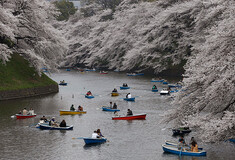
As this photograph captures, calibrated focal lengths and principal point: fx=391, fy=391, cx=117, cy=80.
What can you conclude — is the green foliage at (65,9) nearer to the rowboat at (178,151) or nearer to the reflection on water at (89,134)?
the reflection on water at (89,134)

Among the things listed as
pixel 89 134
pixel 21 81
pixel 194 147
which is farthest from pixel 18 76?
pixel 194 147

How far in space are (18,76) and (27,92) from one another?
325 cm

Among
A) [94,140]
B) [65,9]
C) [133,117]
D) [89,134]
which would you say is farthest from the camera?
[65,9]

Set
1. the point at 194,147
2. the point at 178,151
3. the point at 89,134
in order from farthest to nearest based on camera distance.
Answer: the point at 89,134, the point at 178,151, the point at 194,147

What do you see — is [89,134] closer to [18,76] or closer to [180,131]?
[180,131]

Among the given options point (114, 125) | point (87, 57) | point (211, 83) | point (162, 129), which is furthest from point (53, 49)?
point (87, 57)

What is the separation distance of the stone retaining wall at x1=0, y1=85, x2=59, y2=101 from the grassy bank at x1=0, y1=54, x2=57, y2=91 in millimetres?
526

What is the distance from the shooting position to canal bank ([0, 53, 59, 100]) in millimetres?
51625

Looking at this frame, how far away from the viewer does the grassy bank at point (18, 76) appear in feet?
173

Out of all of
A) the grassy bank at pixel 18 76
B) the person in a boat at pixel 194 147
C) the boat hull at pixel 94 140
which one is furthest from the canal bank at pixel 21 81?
the person in a boat at pixel 194 147

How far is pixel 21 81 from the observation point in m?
54.8

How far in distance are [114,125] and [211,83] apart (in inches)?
574

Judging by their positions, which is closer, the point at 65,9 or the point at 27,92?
the point at 27,92

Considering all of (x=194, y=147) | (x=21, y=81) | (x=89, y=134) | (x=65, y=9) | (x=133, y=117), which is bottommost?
(x=194, y=147)
